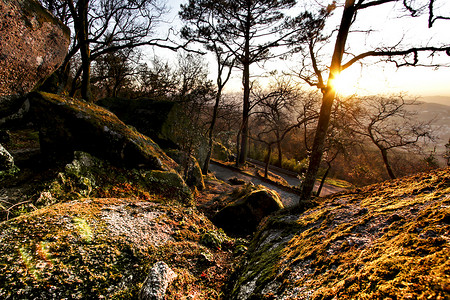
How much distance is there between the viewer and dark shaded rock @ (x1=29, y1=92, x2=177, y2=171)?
3613 mm

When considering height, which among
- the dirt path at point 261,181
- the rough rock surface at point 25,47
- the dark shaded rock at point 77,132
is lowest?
the dirt path at point 261,181

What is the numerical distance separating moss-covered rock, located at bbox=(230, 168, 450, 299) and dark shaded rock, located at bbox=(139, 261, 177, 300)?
1.57 ft

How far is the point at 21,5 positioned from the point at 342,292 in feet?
24.0

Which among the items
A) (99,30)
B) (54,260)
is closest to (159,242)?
(54,260)

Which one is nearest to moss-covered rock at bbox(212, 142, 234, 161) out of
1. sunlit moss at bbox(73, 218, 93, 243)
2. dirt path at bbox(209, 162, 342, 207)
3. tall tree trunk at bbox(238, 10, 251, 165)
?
dirt path at bbox(209, 162, 342, 207)

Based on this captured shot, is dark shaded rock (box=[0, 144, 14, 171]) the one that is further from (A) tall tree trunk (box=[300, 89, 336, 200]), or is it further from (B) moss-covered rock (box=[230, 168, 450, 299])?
(A) tall tree trunk (box=[300, 89, 336, 200])

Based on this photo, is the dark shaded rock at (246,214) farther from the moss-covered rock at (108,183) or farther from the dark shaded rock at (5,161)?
the dark shaded rock at (5,161)

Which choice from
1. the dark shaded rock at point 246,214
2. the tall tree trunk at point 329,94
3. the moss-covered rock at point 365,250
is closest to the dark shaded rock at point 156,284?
the moss-covered rock at point 365,250

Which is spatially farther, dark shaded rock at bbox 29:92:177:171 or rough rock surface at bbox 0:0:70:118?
rough rock surface at bbox 0:0:70:118

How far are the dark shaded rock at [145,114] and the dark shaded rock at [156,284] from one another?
798 cm

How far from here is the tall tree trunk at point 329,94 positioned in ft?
15.8

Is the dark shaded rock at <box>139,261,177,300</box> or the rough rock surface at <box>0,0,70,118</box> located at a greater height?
the rough rock surface at <box>0,0,70,118</box>

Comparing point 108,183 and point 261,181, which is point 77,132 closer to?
point 108,183

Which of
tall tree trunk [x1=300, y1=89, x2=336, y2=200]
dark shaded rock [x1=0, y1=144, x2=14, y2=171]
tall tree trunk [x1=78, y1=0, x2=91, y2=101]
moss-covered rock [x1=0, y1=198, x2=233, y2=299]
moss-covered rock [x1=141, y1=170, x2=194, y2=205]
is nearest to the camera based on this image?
moss-covered rock [x1=0, y1=198, x2=233, y2=299]
